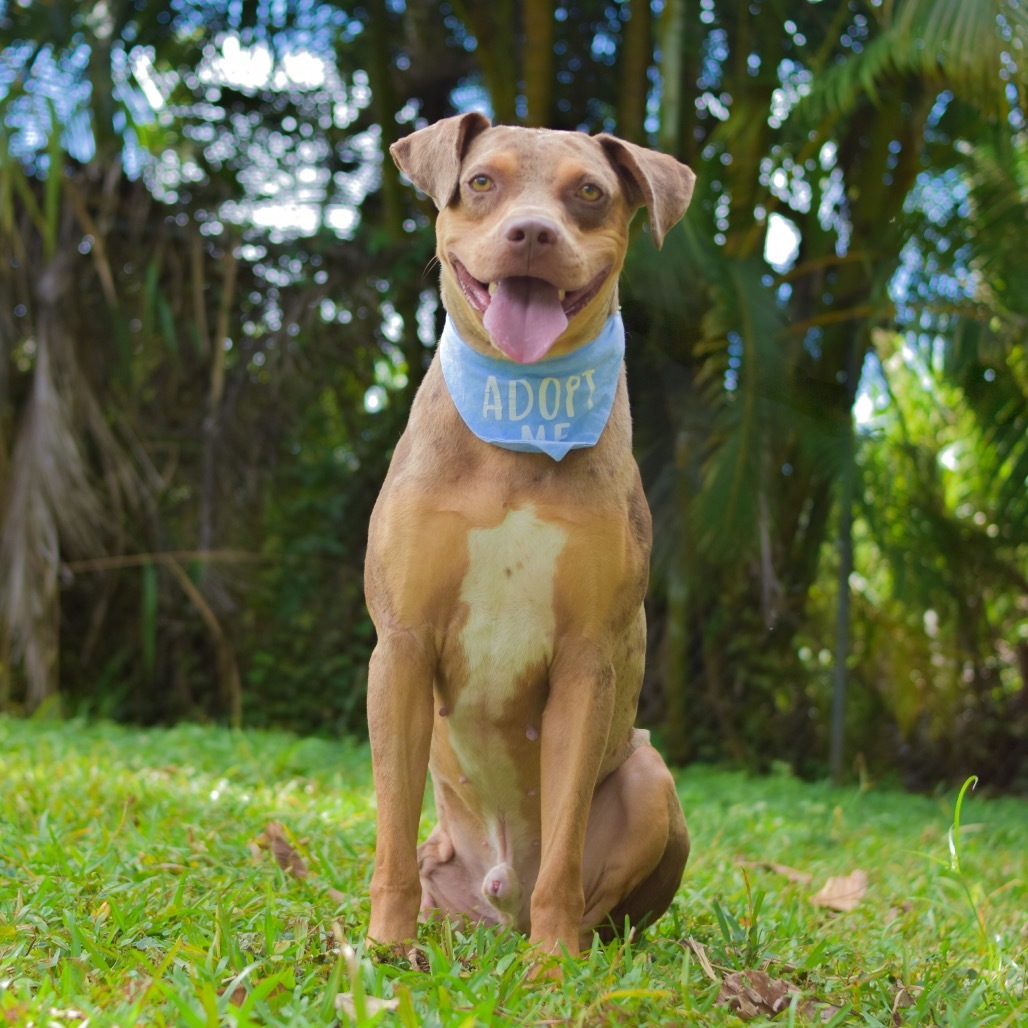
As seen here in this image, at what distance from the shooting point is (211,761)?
525cm

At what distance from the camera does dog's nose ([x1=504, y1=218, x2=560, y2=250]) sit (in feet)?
7.47

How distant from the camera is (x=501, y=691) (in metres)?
2.59

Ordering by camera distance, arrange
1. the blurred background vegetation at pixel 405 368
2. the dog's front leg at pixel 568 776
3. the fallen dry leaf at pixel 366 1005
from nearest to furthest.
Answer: the fallen dry leaf at pixel 366 1005, the dog's front leg at pixel 568 776, the blurred background vegetation at pixel 405 368

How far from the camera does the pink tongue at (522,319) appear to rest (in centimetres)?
238

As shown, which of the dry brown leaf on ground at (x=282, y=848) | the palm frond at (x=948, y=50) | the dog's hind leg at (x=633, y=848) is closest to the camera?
the dog's hind leg at (x=633, y=848)

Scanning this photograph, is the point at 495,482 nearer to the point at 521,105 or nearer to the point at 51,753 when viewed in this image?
the point at 51,753

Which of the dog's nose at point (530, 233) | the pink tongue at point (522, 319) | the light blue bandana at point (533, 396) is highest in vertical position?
the dog's nose at point (530, 233)

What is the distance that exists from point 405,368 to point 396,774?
5648 mm


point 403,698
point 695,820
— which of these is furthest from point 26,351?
point 403,698

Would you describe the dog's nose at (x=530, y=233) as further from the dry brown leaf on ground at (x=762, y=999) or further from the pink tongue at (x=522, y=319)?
the dry brown leaf on ground at (x=762, y=999)

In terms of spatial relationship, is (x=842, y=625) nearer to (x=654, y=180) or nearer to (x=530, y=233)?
(x=654, y=180)

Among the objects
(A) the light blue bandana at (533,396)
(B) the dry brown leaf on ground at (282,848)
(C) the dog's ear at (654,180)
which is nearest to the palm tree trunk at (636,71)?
(C) the dog's ear at (654,180)

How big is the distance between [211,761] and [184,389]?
11.4ft

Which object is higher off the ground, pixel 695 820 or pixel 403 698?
pixel 403 698
